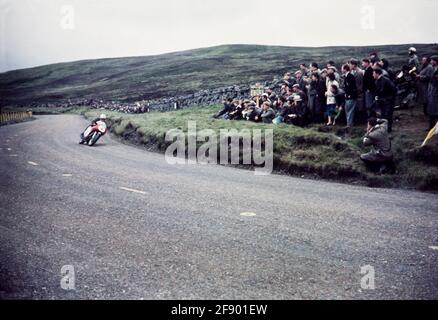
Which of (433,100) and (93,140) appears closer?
(433,100)

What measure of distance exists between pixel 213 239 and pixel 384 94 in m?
9.70

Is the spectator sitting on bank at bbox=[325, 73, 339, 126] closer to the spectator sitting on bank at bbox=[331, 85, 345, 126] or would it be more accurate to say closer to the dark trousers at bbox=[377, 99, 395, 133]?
the spectator sitting on bank at bbox=[331, 85, 345, 126]

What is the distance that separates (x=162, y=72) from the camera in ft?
320

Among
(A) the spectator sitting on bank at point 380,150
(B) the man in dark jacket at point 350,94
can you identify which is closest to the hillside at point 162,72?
(B) the man in dark jacket at point 350,94

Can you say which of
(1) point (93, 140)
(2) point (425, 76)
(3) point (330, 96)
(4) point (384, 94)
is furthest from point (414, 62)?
(1) point (93, 140)

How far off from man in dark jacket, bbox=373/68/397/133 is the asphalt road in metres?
4.48

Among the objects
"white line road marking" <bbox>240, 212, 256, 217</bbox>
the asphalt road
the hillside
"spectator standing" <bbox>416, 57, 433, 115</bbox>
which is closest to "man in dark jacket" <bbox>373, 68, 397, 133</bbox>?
"spectator standing" <bbox>416, 57, 433, 115</bbox>

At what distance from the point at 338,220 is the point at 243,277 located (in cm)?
288

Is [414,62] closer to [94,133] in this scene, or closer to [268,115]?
[268,115]

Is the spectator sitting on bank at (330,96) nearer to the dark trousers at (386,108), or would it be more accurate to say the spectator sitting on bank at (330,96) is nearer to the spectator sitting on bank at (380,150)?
the dark trousers at (386,108)

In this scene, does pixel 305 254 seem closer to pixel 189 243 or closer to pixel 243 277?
pixel 243 277

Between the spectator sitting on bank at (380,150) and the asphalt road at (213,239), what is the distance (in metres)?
1.41
